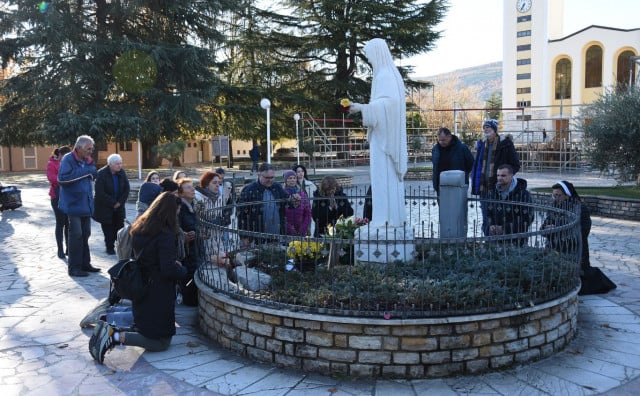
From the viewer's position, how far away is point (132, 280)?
4953 mm

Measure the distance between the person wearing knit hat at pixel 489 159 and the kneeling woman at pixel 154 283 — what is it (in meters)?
4.67

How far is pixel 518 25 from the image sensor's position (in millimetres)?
62656

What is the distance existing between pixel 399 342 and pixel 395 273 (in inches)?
38.1

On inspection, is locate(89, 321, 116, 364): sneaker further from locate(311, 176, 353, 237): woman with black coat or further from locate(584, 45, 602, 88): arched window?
locate(584, 45, 602, 88): arched window

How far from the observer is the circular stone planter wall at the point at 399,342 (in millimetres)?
4586

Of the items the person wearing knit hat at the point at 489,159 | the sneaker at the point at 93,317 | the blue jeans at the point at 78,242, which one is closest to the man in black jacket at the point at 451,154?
the person wearing knit hat at the point at 489,159

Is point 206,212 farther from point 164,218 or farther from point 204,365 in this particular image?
point 204,365

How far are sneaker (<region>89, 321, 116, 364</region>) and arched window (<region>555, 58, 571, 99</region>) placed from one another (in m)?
56.9

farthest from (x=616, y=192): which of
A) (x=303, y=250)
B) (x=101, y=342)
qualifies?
(x=101, y=342)

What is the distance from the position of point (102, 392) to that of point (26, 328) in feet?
6.67

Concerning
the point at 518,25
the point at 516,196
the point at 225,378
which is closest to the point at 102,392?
the point at 225,378

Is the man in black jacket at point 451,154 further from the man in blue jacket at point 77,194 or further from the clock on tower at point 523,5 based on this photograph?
the clock on tower at point 523,5

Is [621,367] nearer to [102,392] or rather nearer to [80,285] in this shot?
[102,392]

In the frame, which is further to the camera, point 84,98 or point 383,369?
point 84,98
